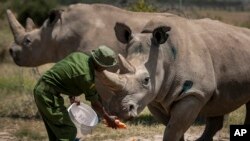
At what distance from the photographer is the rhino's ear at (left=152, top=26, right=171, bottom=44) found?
716 centimetres

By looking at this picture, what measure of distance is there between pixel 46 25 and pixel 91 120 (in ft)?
12.4

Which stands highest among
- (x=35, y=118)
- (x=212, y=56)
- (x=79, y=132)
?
(x=212, y=56)

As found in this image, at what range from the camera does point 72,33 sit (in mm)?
9727

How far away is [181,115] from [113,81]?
3.62 ft

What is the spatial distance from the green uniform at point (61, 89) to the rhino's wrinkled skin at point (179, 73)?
10.0 inches

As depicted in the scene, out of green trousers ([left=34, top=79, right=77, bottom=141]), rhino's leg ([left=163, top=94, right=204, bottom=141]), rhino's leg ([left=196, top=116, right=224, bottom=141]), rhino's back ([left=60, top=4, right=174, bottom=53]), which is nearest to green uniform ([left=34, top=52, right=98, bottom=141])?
green trousers ([left=34, top=79, right=77, bottom=141])

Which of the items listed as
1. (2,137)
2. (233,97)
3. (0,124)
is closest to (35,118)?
(0,124)

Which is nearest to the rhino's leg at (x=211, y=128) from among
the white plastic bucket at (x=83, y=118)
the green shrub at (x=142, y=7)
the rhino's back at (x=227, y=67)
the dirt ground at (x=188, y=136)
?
the dirt ground at (x=188, y=136)

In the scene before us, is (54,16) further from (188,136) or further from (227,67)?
(227,67)

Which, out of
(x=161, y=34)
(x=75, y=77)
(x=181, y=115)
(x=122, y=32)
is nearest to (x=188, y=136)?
(x=181, y=115)

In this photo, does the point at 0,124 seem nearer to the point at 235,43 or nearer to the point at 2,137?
the point at 2,137

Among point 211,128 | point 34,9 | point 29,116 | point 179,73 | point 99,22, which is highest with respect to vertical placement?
point 99,22

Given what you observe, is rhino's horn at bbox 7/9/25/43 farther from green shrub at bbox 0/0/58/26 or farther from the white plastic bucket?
green shrub at bbox 0/0/58/26

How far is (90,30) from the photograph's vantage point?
9.56 m
